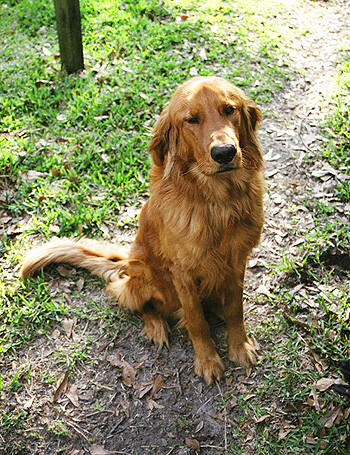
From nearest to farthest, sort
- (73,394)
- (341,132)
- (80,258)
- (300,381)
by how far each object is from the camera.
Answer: (300,381) → (73,394) → (80,258) → (341,132)

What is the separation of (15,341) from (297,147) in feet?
11.1

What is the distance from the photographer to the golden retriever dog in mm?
2436

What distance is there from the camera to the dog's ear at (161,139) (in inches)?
105

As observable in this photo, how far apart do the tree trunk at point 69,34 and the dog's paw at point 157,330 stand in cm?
361

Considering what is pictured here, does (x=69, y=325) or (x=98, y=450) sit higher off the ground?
(x=69, y=325)

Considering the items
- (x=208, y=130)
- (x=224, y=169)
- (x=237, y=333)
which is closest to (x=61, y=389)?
(x=237, y=333)

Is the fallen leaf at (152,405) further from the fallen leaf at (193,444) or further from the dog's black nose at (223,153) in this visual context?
the dog's black nose at (223,153)

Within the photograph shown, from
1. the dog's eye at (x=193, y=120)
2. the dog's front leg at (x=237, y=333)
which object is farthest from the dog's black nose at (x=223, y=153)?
the dog's front leg at (x=237, y=333)

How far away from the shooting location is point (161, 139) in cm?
269

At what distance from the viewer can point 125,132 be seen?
4773 millimetres

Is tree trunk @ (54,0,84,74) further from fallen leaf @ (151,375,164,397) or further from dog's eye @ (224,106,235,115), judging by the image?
fallen leaf @ (151,375,164,397)

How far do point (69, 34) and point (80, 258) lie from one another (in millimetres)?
2994

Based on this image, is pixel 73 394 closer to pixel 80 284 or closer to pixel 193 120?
pixel 80 284

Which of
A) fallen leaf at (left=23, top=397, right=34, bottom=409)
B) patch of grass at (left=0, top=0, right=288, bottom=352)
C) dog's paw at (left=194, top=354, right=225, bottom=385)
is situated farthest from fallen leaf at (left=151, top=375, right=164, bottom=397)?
patch of grass at (left=0, top=0, right=288, bottom=352)
